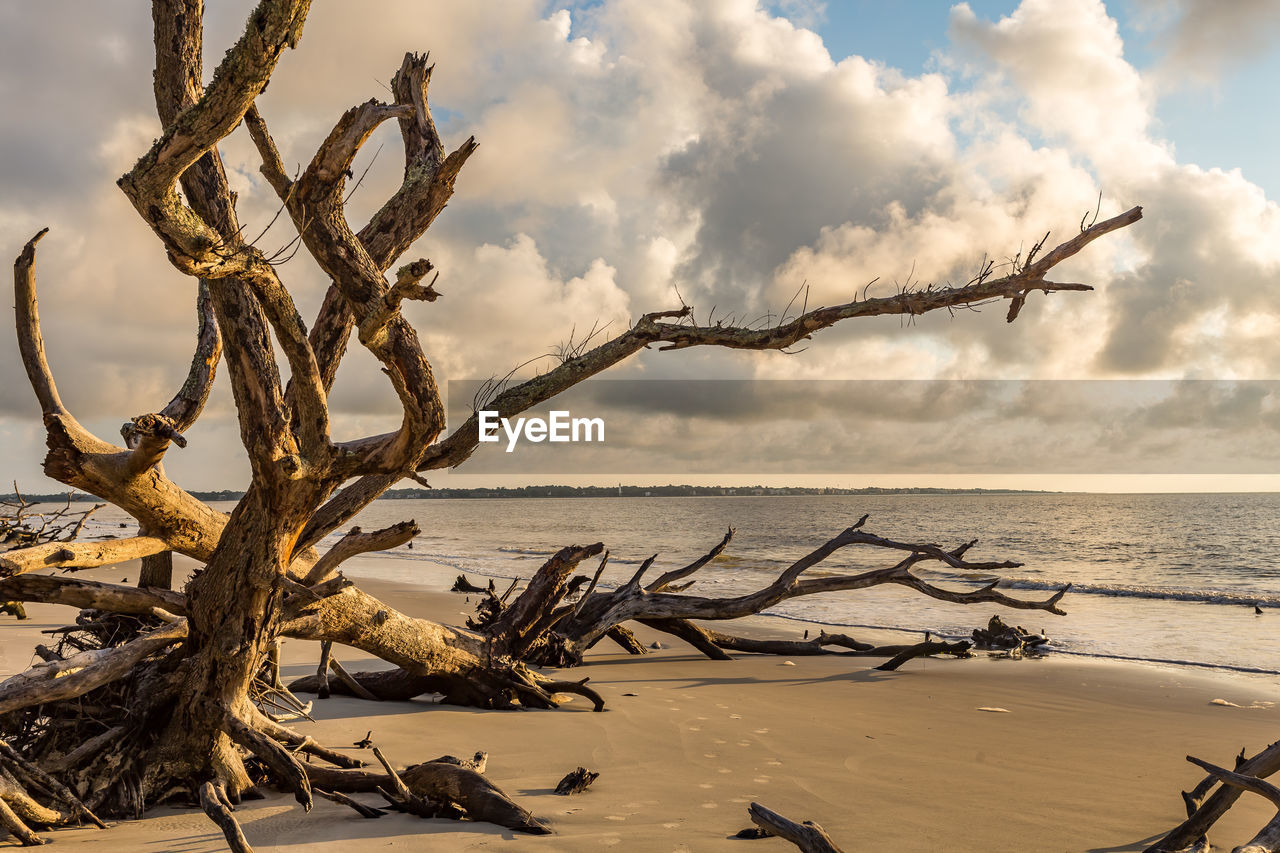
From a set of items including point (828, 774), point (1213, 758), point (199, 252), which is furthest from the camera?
point (1213, 758)

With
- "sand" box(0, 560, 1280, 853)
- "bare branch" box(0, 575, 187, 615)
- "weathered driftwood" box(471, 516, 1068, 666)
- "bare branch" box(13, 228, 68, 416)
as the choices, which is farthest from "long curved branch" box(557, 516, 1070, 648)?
"bare branch" box(13, 228, 68, 416)

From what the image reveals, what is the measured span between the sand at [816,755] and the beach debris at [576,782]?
7 centimetres

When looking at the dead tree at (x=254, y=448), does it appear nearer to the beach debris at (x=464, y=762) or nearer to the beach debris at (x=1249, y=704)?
the beach debris at (x=464, y=762)

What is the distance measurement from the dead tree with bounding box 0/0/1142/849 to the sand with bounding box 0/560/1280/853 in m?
0.39

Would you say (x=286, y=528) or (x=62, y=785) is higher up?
(x=286, y=528)

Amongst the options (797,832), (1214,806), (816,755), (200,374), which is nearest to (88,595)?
(200,374)

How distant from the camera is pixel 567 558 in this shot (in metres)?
7.70

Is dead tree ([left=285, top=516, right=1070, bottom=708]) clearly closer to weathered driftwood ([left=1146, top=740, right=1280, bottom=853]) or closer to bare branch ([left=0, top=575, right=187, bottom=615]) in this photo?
bare branch ([left=0, top=575, right=187, bottom=615])

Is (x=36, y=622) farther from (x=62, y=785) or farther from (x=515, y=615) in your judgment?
(x=62, y=785)

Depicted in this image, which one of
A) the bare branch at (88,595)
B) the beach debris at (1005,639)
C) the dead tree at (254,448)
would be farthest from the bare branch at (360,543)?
the beach debris at (1005,639)

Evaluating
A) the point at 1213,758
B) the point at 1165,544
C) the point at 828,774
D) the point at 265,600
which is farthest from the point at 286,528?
the point at 1165,544

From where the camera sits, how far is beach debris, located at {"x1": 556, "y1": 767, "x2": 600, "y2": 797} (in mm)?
5160

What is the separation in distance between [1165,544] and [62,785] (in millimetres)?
52391

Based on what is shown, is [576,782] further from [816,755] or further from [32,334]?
[32,334]
